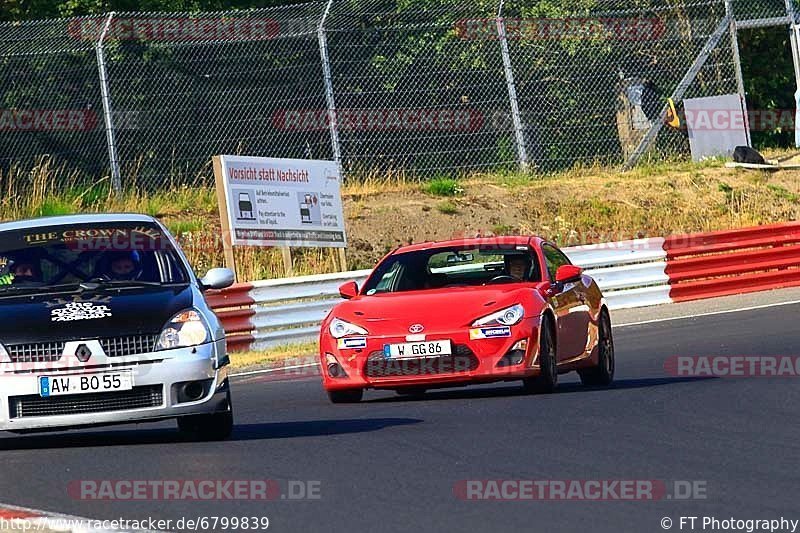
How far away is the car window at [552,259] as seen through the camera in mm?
14177

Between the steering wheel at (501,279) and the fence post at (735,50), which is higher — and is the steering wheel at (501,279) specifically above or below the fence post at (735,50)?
below

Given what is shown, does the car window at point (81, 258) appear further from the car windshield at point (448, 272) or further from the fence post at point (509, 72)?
the fence post at point (509, 72)

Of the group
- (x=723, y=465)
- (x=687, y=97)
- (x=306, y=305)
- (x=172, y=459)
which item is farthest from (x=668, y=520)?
(x=687, y=97)

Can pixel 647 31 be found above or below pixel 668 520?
above

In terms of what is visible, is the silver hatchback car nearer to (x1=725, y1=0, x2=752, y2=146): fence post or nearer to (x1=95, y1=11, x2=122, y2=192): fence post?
(x1=95, y1=11, x2=122, y2=192): fence post

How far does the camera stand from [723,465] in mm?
9008

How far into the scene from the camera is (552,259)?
14531 mm

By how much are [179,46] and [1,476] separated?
1635 centimetres

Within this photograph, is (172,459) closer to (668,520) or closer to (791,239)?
(668,520)

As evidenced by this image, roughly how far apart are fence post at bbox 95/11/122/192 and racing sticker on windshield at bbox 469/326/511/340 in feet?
39.9

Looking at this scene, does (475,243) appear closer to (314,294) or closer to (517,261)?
(517,261)

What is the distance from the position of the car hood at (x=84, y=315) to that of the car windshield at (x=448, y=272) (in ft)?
11.7

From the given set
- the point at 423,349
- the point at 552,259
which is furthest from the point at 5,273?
the point at 552,259

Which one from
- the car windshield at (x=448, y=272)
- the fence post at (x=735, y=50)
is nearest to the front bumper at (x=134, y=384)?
the car windshield at (x=448, y=272)
